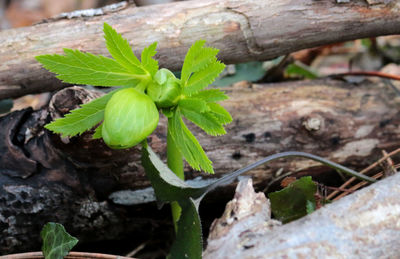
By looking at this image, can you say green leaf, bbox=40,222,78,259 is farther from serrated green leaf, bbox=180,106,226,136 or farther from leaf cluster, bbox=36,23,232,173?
serrated green leaf, bbox=180,106,226,136

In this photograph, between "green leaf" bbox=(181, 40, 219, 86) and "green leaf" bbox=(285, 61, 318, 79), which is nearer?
"green leaf" bbox=(181, 40, 219, 86)

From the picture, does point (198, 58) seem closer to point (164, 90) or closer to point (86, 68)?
point (164, 90)

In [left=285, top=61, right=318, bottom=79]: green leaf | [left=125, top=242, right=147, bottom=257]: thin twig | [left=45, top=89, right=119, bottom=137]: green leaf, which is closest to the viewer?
[left=45, top=89, right=119, bottom=137]: green leaf

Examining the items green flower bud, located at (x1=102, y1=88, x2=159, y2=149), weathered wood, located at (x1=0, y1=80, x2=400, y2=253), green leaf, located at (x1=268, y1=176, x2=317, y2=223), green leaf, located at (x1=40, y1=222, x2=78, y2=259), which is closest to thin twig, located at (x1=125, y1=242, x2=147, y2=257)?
weathered wood, located at (x1=0, y1=80, x2=400, y2=253)

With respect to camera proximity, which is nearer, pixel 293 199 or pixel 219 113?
pixel 219 113

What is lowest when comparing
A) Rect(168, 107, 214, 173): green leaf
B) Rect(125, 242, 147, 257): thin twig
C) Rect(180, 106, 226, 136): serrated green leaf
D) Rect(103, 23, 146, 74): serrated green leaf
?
Rect(125, 242, 147, 257): thin twig

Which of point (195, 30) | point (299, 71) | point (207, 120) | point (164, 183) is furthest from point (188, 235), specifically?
point (299, 71)

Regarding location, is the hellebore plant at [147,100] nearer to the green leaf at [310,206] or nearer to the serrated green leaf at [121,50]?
the serrated green leaf at [121,50]
